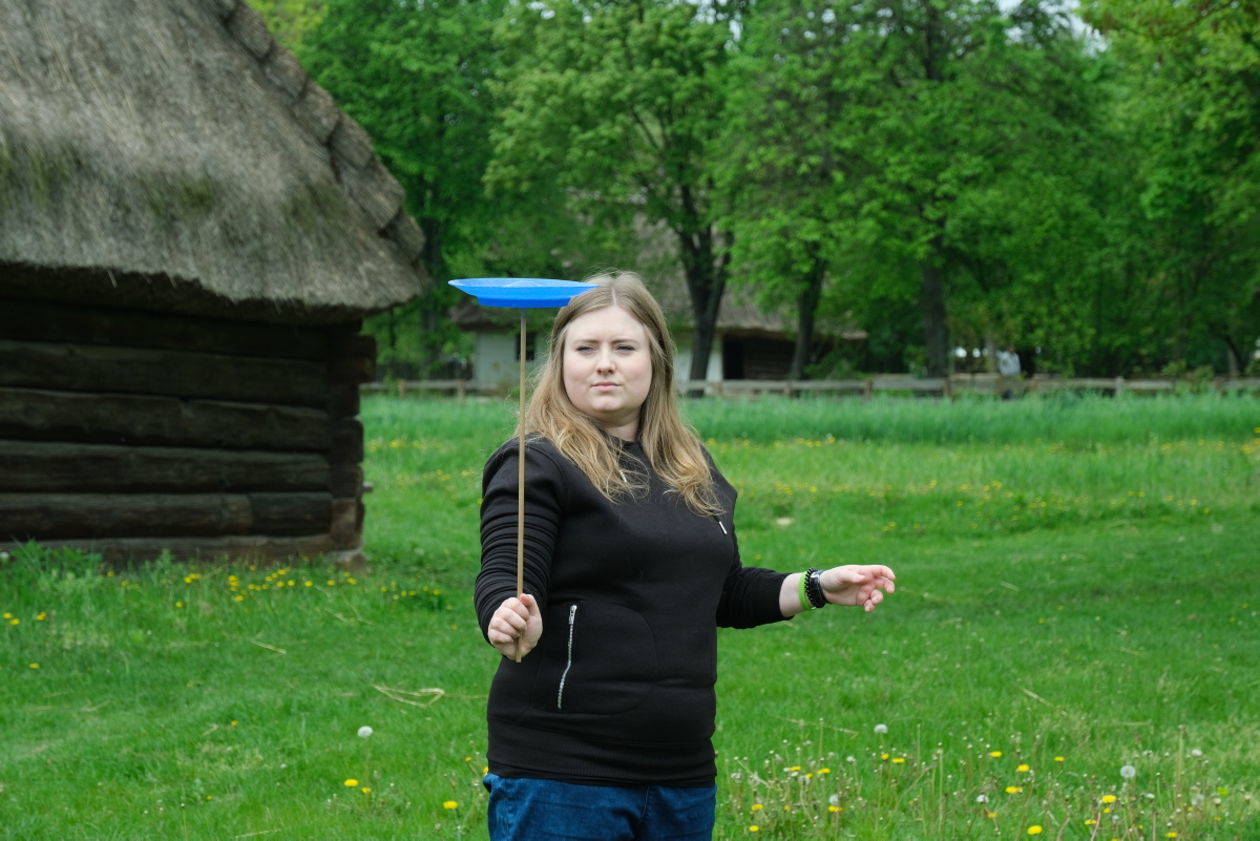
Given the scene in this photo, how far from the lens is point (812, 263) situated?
3017 cm

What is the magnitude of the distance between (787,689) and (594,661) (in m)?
3.97

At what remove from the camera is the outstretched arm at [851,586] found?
2.99 meters

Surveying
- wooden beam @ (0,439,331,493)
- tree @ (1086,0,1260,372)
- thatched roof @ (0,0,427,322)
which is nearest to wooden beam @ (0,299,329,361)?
thatched roof @ (0,0,427,322)

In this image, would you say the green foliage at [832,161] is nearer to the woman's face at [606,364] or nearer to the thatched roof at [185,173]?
the thatched roof at [185,173]

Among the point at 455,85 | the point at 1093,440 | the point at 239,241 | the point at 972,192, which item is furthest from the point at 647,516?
the point at 455,85

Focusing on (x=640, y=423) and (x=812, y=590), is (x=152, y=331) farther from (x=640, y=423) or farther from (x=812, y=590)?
(x=812, y=590)

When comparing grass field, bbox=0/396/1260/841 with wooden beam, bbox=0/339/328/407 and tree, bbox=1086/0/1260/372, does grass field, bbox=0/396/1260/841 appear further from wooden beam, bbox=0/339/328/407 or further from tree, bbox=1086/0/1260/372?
tree, bbox=1086/0/1260/372

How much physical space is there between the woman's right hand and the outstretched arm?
69 cm

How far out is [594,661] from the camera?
8.71 ft

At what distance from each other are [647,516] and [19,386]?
6674 millimetres

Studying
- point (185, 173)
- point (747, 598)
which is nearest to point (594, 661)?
point (747, 598)

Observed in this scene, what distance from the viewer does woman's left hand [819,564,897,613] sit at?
299 cm

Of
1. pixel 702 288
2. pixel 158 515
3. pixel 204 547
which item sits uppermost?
pixel 702 288

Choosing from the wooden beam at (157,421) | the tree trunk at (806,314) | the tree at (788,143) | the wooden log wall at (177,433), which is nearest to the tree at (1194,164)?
the tree at (788,143)
